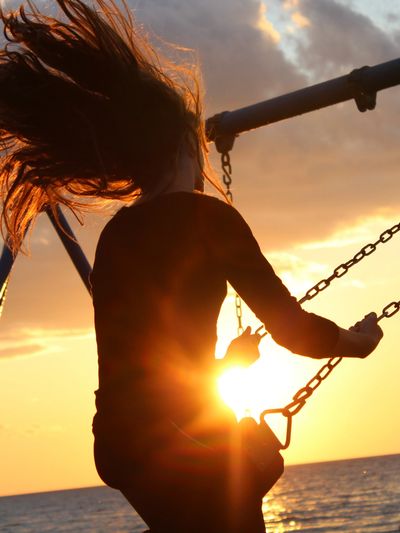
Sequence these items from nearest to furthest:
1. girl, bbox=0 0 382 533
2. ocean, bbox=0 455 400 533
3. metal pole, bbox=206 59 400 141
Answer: girl, bbox=0 0 382 533 < metal pole, bbox=206 59 400 141 < ocean, bbox=0 455 400 533

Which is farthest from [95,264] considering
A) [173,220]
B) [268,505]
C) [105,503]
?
[105,503]

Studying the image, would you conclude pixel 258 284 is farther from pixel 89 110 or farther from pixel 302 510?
pixel 302 510

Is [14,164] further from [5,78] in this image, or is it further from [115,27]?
[115,27]

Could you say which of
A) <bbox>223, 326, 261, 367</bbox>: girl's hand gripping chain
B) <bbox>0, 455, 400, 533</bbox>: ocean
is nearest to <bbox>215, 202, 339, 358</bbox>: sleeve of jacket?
<bbox>223, 326, 261, 367</bbox>: girl's hand gripping chain

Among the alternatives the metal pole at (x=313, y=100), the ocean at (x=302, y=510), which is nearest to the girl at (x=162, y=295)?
the metal pole at (x=313, y=100)

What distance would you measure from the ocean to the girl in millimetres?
69421

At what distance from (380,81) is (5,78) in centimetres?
327

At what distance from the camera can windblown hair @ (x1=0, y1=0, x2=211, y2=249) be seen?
9.78ft

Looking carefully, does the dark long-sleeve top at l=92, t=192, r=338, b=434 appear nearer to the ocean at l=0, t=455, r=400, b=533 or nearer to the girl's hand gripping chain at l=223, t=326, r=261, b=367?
the girl's hand gripping chain at l=223, t=326, r=261, b=367

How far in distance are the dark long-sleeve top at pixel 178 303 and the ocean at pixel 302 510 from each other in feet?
228

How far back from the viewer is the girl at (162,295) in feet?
8.50

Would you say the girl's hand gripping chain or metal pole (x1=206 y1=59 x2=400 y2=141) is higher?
metal pole (x1=206 y1=59 x2=400 y2=141)

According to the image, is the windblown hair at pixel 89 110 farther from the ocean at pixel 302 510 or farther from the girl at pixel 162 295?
the ocean at pixel 302 510

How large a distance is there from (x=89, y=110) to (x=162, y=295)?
2.41ft
